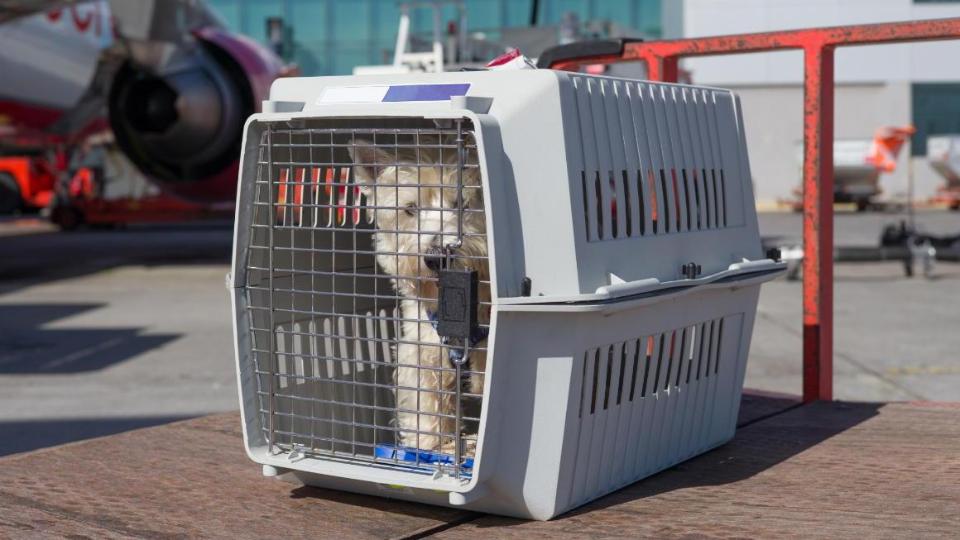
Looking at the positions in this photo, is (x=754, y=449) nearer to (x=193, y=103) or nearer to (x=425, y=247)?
(x=425, y=247)

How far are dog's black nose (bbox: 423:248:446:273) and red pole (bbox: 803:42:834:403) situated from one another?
1.63 meters

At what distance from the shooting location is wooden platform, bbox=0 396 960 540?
8.50 feet

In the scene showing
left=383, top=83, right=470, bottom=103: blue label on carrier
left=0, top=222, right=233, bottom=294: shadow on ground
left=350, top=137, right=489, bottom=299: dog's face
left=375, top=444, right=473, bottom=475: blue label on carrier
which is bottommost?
left=0, top=222, right=233, bottom=294: shadow on ground

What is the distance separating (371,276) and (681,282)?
0.71 meters

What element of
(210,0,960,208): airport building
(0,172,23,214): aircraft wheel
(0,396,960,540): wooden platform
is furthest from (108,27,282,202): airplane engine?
(210,0,960,208): airport building

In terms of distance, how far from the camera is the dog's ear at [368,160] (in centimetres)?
286

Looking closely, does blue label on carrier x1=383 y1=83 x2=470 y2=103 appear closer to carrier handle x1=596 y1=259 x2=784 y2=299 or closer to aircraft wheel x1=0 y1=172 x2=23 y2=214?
carrier handle x1=596 y1=259 x2=784 y2=299

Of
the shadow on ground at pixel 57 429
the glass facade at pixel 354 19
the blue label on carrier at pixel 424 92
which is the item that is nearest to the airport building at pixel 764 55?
the glass facade at pixel 354 19

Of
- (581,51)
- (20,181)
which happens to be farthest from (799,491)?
(20,181)

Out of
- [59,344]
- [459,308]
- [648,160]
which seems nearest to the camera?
[459,308]

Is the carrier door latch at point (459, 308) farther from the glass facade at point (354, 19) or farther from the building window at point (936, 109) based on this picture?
the building window at point (936, 109)

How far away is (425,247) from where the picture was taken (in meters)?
2.86

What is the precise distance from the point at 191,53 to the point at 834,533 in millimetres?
14723

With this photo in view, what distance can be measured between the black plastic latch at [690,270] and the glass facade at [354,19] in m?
36.3
